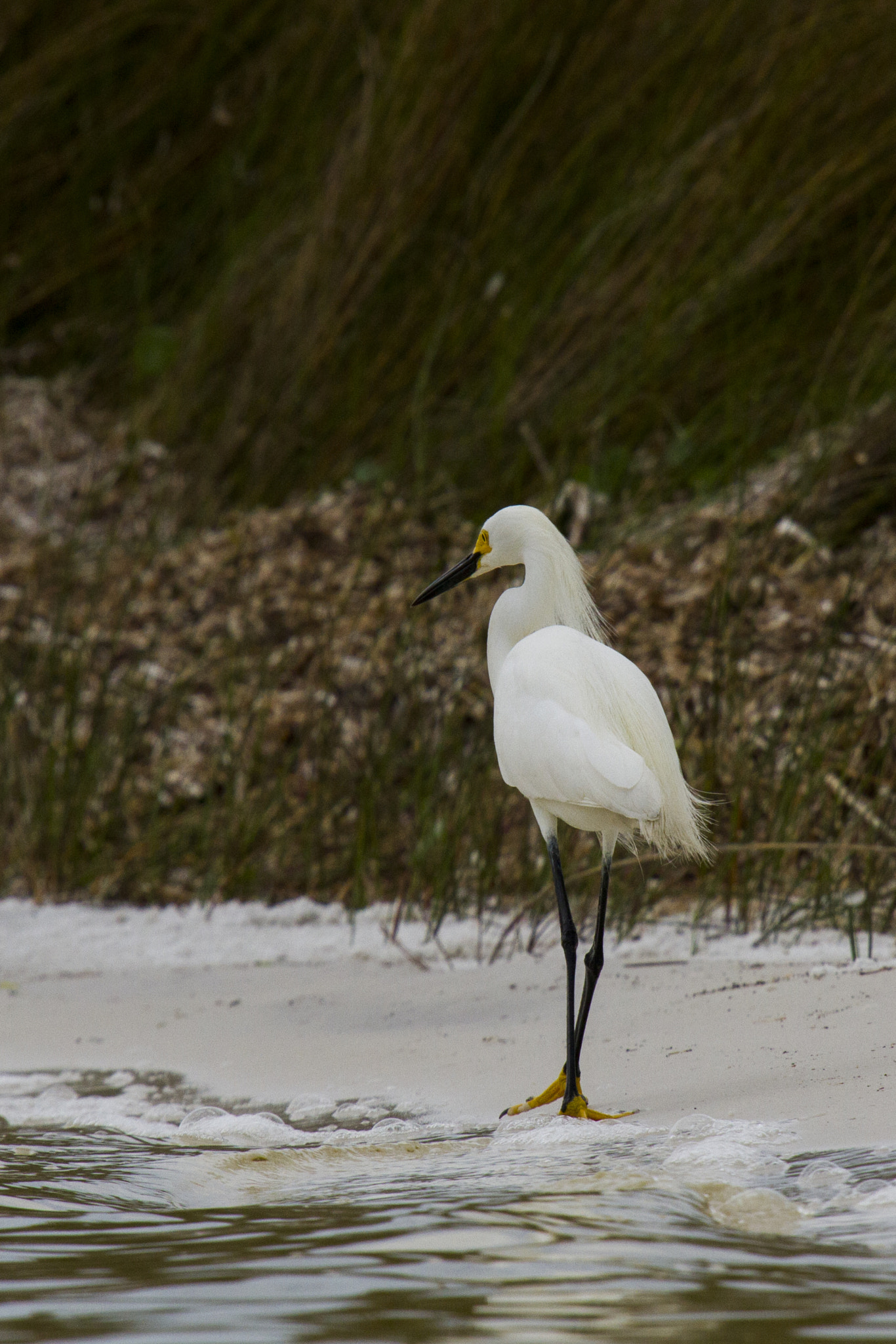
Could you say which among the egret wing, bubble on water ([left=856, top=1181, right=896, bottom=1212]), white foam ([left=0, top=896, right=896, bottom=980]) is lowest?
bubble on water ([left=856, top=1181, right=896, bottom=1212])

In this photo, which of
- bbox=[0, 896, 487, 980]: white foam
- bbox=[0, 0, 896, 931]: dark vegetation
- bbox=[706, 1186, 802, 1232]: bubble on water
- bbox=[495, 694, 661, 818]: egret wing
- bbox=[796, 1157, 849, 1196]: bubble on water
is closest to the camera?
bbox=[706, 1186, 802, 1232]: bubble on water

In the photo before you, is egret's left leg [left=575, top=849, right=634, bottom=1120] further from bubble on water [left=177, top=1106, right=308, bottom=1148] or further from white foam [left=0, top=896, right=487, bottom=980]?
white foam [left=0, top=896, right=487, bottom=980]

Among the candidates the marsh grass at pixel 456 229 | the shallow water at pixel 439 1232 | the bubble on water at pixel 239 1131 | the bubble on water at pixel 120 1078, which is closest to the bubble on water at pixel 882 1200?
the shallow water at pixel 439 1232

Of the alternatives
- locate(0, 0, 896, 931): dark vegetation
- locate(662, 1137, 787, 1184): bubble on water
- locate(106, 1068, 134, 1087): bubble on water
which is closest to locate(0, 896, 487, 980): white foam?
locate(0, 0, 896, 931): dark vegetation

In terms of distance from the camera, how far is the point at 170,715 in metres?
5.38

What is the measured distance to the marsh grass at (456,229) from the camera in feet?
23.5

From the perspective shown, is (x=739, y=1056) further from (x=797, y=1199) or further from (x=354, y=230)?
(x=354, y=230)

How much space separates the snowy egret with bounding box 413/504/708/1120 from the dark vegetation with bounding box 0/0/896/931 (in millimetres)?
1009

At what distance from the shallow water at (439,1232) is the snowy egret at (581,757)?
0.35 meters

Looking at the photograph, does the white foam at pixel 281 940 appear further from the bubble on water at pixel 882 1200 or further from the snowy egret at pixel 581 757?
the bubble on water at pixel 882 1200

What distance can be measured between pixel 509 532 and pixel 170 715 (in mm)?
2288

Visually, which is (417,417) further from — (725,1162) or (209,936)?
(725,1162)

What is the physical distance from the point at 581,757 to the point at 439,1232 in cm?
105

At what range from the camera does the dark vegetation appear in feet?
16.3
